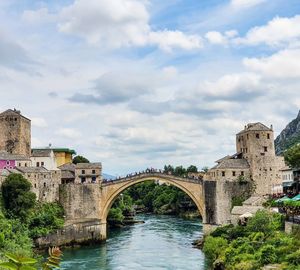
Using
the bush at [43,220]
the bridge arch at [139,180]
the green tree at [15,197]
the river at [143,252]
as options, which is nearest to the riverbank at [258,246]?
the river at [143,252]

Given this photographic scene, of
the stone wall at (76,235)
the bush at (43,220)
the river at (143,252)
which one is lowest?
the river at (143,252)

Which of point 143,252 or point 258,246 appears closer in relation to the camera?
point 258,246

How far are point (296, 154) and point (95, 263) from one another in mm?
19780

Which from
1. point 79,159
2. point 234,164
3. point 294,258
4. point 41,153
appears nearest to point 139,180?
point 234,164

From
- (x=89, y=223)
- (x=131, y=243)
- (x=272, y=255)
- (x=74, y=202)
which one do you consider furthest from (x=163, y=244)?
(x=272, y=255)

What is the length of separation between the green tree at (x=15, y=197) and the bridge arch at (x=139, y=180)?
10330mm

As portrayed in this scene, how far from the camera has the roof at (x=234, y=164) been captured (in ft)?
165

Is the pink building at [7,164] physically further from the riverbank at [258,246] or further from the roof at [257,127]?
the roof at [257,127]

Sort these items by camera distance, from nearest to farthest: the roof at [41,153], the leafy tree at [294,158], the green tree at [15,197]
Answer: the green tree at [15,197]
the leafy tree at [294,158]
the roof at [41,153]

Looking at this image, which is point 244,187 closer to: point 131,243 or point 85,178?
point 131,243

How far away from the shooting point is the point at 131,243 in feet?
147

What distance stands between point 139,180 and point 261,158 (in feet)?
42.8

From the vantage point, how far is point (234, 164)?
166 feet

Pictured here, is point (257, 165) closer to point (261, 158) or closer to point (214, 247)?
point (261, 158)
